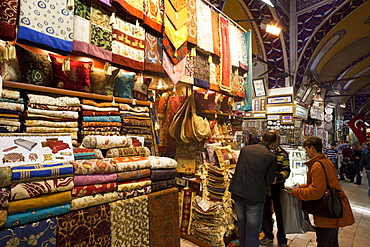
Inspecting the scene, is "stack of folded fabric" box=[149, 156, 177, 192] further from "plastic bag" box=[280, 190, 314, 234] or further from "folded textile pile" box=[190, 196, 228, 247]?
"plastic bag" box=[280, 190, 314, 234]

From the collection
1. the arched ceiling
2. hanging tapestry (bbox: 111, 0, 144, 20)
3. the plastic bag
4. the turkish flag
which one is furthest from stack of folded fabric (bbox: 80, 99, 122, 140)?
the turkish flag

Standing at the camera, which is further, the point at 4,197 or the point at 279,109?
the point at 279,109

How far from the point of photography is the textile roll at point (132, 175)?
1793mm

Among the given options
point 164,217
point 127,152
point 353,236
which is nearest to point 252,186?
point 164,217

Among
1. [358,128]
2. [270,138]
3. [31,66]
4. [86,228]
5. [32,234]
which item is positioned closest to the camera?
[32,234]

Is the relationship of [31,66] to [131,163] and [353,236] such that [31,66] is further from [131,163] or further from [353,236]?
[353,236]

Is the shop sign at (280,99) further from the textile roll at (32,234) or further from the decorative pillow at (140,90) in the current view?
the textile roll at (32,234)

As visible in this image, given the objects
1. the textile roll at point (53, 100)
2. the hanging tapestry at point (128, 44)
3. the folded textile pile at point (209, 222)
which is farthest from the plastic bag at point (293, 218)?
the textile roll at point (53, 100)

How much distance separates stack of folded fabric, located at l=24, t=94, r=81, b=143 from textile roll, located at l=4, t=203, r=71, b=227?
66 centimetres

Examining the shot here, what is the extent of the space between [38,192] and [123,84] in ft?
4.52

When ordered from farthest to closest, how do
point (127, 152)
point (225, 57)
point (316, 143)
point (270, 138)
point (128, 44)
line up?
point (225, 57) → point (270, 138) → point (316, 143) → point (128, 44) → point (127, 152)

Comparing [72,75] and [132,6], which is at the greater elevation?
[132,6]

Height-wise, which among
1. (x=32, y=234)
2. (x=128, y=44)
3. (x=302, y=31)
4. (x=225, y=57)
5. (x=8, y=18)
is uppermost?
(x=302, y=31)

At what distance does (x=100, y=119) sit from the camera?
2088mm
